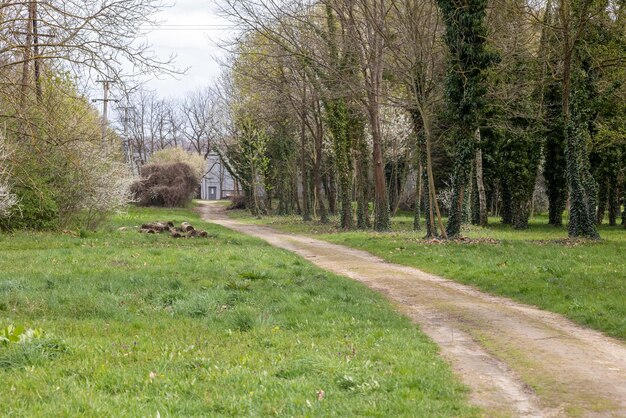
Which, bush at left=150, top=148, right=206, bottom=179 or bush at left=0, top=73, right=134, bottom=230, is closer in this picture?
bush at left=0, top=73, right=134, bottom=230

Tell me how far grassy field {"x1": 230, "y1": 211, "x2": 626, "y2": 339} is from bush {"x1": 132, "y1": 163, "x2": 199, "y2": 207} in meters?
44.5

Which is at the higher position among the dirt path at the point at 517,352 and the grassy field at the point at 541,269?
the grassy field at the point at 541,269

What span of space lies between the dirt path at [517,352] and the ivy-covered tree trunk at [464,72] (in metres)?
10.1

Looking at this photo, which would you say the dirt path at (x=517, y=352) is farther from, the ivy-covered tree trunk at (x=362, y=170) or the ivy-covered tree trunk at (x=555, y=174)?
the ivy-covered tree trunk at (x=555, y=174)

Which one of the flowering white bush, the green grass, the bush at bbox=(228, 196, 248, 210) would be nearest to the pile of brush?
the flowering white bush

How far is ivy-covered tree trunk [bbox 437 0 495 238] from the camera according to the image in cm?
2236

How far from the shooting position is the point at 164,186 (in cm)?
6556

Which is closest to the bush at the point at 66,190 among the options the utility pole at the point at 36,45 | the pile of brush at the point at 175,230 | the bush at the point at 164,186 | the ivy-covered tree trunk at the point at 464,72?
the pile of brush at the point at 175,230

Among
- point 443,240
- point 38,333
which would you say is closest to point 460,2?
point 443,240

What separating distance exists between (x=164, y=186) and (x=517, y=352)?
60579 millimetres

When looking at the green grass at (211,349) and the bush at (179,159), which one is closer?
the green grass at (211,349)

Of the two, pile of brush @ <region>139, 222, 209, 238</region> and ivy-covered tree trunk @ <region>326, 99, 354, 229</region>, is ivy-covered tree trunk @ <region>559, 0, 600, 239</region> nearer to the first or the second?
ivy-covered tree trunk @ <region>326, 99, 354, 229</region>

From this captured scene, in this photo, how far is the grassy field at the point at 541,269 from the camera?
35.8 feet

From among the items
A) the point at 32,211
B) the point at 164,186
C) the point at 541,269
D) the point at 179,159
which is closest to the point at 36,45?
the point at 541,269
